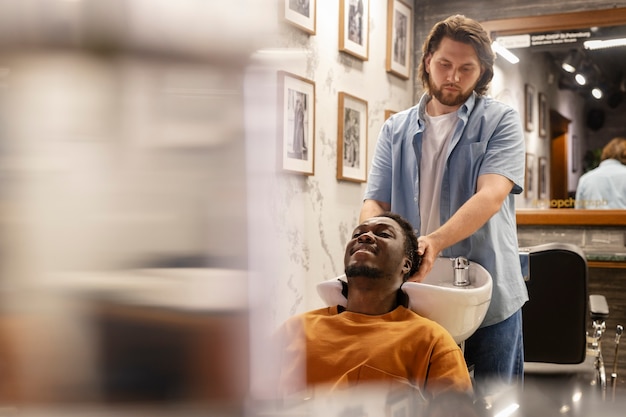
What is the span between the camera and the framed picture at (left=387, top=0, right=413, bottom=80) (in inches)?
182

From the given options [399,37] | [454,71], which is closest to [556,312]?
[454,71]

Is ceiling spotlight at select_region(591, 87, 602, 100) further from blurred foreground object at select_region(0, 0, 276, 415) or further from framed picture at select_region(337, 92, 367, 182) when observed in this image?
blurred foreground object at select_region(0, 0, 276, 415)

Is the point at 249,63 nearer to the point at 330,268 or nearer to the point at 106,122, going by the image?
the point at 106,122

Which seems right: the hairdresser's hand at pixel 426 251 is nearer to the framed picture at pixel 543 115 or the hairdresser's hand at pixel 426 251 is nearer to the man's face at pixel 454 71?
the man's face at pixel 454 71

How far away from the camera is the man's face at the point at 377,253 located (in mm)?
2113

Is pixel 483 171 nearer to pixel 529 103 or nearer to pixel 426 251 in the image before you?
pixel 426 251

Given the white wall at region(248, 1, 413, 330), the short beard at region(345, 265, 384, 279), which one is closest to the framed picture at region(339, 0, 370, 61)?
the white wall at region(248, 1, 413, 330)

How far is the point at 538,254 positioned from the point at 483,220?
35.3 inches

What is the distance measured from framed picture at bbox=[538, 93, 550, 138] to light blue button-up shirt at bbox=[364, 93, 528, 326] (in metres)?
2.75

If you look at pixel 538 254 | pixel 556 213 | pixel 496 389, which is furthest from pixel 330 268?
pixel 496 389

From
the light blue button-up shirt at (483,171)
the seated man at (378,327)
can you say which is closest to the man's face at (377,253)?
the seated man at (378,327)

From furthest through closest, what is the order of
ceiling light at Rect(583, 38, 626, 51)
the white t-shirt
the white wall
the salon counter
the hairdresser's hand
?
ceiling light at Rect(583, 38, 626, 51) < the salon counter < the white wall < the white t-shirt < the hairdresser's hand

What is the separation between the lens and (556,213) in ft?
15.5

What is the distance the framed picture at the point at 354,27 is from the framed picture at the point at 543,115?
4.70 ft
